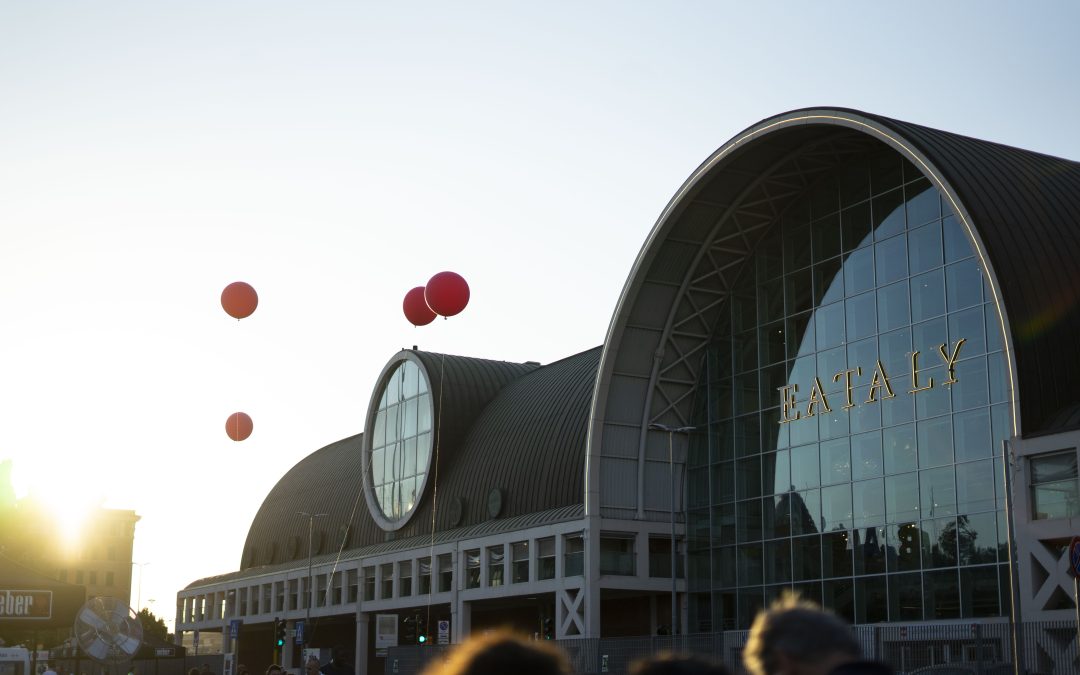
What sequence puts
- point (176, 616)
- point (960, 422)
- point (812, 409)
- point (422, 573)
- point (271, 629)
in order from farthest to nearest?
point (176, 616), point (271, 629), point (422, 573), point (812, 409), point (960, 422)

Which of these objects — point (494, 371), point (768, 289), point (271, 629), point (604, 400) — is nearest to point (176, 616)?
point (271, 629)

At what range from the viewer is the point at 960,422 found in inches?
1481

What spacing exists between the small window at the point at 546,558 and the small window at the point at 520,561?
3.25 feet

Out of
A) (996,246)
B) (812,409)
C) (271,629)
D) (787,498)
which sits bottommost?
(271,629)


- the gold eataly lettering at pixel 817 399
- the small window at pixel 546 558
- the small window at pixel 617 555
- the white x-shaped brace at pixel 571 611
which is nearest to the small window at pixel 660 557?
the small window at pixel 617 555

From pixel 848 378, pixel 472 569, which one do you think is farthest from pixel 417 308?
pixel 472 569

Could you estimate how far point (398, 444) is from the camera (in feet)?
217

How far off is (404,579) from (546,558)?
482 inches

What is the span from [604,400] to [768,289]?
715cm

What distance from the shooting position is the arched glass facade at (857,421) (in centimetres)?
3725

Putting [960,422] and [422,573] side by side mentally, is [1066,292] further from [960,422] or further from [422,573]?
[422,573]

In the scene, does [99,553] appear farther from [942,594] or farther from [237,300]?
[942,594]

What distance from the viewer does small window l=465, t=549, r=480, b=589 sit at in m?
55.0

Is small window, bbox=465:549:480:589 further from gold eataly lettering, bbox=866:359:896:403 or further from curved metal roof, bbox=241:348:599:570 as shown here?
gold eataly lettering, bbox=866:359:896:403
